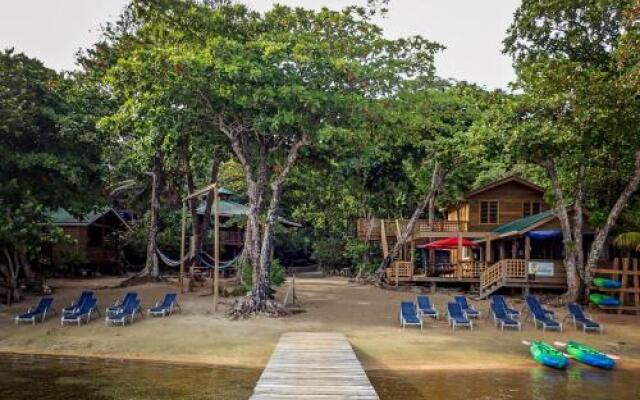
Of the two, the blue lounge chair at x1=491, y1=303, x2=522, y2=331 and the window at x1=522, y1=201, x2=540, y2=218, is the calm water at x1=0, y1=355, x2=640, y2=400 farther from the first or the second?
the window at x1=522, y1=201, x2=540, y2=218

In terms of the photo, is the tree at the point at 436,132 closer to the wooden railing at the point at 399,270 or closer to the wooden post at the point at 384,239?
the wooden railing at the point at 399,270

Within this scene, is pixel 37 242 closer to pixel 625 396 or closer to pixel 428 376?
pixel 428 376

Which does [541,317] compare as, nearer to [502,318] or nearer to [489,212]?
[502,318]

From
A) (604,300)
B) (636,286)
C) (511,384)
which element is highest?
(636,286)

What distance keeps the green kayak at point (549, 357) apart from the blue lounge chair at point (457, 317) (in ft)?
12.9

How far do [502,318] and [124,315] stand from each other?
524 inches

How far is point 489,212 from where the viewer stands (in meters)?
38.4

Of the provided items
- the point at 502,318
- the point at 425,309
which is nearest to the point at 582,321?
the point at 502,318

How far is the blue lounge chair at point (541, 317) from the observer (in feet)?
68.2

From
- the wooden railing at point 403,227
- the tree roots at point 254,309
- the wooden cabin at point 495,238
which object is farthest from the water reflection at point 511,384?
the wooden railing at point 403,227

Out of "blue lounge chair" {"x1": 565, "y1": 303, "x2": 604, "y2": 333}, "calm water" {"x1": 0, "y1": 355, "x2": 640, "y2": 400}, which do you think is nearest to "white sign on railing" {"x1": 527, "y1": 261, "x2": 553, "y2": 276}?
"blue lounge chair" {"x1": 565, "y1": 303, "x2": 604, "y2": 333}

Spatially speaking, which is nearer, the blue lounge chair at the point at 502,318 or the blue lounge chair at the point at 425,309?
the blue lounge chair at the point at 502,318

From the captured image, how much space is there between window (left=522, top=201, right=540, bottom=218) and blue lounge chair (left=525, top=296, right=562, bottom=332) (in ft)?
54.8

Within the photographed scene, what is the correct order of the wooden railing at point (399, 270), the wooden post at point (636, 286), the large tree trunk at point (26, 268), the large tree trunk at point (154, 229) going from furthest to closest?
the wooden railing at point (399, 270) < the large tree trunk at point (154, 229) < the large tree trunk at point (26, 268) < the wooden post at point (636, 286)
